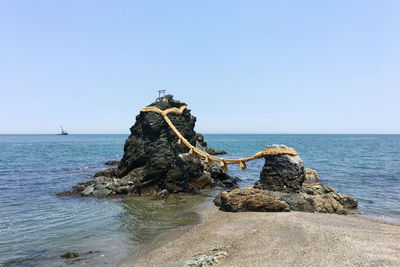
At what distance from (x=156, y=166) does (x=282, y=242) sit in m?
11.5

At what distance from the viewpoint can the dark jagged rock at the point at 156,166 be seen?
17.6 m

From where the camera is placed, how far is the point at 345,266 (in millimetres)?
5785

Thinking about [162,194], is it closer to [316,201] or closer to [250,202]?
[250,202]

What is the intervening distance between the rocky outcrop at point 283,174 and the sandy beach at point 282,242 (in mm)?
2966

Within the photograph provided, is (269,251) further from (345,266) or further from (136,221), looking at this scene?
(136,221)

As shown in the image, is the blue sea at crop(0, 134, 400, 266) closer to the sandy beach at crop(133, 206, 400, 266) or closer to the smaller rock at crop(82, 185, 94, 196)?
the smaller rock at crop(82, 185, 94, 196)

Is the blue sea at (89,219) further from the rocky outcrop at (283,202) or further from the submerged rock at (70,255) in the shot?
the rocky outcrop at (283,202)

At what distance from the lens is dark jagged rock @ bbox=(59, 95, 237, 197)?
17.6 meters

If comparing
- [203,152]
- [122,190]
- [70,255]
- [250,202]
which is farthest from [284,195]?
[122,190]

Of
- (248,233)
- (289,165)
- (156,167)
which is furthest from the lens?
(156,167)

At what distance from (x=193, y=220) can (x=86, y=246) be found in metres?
4.45

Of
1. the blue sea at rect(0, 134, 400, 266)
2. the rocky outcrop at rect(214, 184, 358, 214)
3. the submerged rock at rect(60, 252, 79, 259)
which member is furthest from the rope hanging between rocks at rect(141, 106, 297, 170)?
the submerged rock at rect(60, 252, 79, 259)

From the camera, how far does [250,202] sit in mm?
11797

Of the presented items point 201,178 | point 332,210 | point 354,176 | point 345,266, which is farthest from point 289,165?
point 354,176
